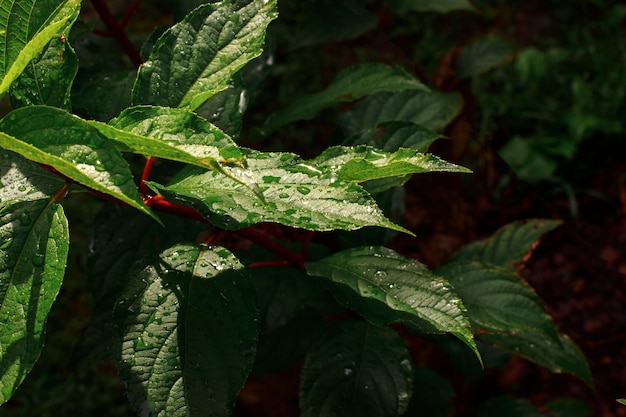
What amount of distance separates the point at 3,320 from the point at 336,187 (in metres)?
0.51

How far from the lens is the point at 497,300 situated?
1297 mm

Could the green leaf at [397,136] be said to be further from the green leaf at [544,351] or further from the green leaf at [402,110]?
the green leaf at [544,351]

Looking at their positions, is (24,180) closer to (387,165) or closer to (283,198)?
(283,198)

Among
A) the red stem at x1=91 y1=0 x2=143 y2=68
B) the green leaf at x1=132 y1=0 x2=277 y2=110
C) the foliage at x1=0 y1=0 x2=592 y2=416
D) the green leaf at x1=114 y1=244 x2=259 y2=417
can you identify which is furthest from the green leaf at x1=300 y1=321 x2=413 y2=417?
the red stem at x1=91 y1=0 x2=143 y2=68

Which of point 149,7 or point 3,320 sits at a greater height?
point 149,7

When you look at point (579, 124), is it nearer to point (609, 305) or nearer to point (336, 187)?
point (609, 305)

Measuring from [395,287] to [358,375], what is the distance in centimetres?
31

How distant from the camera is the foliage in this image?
2.60 ft

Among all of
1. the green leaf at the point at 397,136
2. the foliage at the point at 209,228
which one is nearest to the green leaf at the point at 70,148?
the foliage at the point at 209,228

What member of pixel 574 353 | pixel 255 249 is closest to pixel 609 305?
pixel 574 353

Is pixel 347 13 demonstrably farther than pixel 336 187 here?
Yes

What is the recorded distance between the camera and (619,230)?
112 inches

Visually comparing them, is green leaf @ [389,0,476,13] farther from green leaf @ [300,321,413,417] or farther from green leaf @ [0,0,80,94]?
green leaf @ [0,0,80,94]

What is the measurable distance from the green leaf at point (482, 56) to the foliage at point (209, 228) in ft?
2.49
